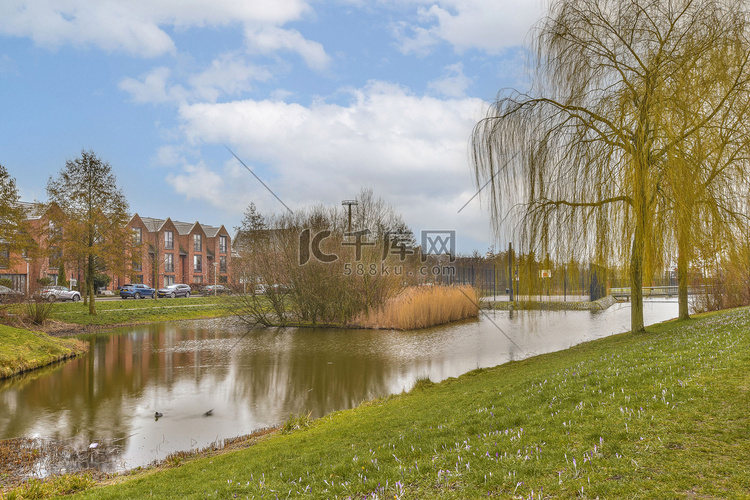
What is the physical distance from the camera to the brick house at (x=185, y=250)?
59.6m

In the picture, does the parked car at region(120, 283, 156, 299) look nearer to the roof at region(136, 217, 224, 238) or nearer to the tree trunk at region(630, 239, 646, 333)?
the roof at region(136, 217, 224, 238)

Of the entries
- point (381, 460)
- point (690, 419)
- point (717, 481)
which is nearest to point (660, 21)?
point (690, 419)

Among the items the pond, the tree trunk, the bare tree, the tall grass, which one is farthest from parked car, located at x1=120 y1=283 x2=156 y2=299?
the tree trunk

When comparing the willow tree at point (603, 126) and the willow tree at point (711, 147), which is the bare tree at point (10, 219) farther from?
the willow tree at point (711, 147)

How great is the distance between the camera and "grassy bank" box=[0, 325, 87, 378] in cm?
1597

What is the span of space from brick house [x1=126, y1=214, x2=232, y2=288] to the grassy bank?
3916 cm

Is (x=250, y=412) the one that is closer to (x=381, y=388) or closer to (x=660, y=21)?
(x=381, y=388)

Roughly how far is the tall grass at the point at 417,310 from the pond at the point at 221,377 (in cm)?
123

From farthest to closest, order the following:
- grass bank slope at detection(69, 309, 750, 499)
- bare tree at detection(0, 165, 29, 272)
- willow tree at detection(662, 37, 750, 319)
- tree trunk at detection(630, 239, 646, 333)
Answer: bare tree at detection(0, 165, 29, 272) < tree trunk at detection(630, 239, 646, 333) < willow tree at detection(662, 37, 750, 319) < grass bank slope at detection(69, 309, 750, 499)

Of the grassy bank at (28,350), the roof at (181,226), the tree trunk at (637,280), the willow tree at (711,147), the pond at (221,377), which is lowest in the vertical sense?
the pond at (221,377)

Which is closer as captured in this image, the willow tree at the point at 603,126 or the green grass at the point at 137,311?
the willow tree at the point at 603,126

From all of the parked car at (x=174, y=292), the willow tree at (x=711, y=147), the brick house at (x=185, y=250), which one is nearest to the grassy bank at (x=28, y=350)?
the willow tree at (x=711, y=147)

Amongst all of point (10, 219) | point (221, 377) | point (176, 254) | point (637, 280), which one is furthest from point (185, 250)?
point (637, 280)

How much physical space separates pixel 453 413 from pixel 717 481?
398cm
